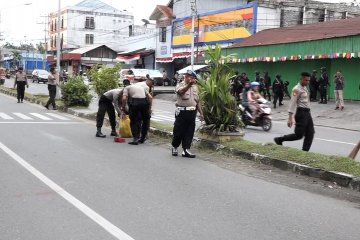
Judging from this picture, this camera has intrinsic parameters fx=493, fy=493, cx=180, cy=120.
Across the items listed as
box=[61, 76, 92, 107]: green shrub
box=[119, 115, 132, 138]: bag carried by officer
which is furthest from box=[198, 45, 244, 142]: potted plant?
box=[61, 76, 92, 107]: green shrub

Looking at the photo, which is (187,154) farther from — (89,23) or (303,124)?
(89,23)

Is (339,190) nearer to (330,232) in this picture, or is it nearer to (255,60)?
(330,232)

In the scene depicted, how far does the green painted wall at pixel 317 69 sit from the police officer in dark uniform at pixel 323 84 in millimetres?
1335

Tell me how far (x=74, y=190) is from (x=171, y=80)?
40.0m

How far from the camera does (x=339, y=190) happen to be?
287 inches

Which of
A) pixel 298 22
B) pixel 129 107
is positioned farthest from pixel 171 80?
pixel 129 107

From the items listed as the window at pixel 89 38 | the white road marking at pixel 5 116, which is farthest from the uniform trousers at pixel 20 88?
the window at pixel 89 38

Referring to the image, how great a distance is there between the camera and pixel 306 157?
856cm

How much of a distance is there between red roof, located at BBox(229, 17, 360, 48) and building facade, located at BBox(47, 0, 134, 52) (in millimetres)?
47610

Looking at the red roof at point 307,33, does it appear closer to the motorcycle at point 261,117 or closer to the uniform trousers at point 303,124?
the motorcycle at point 261,117

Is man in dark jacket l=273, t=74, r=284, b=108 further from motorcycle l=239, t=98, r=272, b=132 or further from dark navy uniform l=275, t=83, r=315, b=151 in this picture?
dark navy uniform l=275, t=83, r=315, b=151

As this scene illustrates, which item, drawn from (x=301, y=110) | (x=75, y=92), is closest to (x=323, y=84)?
(x=75, y=92)

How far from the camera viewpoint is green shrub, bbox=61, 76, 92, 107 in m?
19.6

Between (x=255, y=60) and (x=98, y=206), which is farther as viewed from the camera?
(x=255, y=60)
